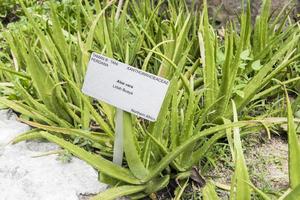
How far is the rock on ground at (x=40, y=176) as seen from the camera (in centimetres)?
156

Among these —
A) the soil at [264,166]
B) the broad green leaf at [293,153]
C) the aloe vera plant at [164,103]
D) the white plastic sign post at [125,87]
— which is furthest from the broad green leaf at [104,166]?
the broad green leaf at [293,153]

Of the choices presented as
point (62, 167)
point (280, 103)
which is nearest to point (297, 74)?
point (280, 103)

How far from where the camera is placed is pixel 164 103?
1.50 metres

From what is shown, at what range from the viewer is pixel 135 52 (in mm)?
2100

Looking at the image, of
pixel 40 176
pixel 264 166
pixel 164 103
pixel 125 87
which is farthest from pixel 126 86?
pixel 264 166

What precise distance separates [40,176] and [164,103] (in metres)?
0.50

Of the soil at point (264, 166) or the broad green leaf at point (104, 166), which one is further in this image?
the soil at point (264, 166)

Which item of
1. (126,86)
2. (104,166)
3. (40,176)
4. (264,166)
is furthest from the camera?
(264,166)

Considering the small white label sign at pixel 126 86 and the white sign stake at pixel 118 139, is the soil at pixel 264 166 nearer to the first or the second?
the white sign stake at pixel 118 139

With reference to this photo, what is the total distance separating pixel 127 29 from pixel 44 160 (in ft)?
3.10

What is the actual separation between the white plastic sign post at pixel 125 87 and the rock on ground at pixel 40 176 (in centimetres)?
24

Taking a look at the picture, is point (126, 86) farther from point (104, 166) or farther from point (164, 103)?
point (104, 166)

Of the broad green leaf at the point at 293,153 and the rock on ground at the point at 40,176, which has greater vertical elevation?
the broad green leaf at the point at 293,153

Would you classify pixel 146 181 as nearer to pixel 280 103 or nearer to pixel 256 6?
pixel 280 103
